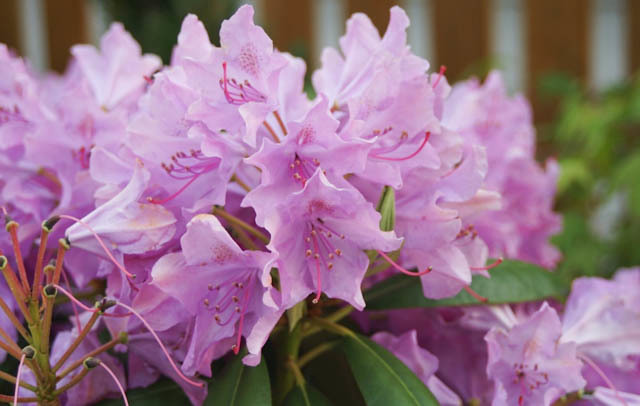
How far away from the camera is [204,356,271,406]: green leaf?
36 centimetres

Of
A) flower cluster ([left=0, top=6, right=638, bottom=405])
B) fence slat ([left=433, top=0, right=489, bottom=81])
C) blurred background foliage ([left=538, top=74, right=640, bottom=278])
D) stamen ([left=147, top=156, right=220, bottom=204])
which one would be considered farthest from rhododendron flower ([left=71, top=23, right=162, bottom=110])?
fence slat ([left=433, top=0, right=489, bottom=81])

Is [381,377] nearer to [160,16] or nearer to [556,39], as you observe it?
[160,16]

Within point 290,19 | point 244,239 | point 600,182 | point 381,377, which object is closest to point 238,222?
point 244,239

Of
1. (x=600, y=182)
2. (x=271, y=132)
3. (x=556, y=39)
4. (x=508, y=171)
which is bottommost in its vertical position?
(x=600, y=182)

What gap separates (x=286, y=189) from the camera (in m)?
0.36

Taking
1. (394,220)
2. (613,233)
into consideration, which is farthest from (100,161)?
(613,233)

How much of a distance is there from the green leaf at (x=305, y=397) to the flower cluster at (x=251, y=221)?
0.04 metres

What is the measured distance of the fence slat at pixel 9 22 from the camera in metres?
1.68

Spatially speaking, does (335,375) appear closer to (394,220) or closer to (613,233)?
(394,220)

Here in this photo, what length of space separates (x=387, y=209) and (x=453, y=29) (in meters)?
1.47

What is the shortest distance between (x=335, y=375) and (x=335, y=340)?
3 centimetres

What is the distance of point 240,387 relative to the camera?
373 mm

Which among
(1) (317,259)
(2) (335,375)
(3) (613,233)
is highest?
(1) (317,259)

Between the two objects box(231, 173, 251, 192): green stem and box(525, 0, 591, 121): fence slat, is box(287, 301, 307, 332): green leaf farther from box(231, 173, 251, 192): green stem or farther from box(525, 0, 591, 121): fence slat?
box(525, 0, 591, 121): fence slat
